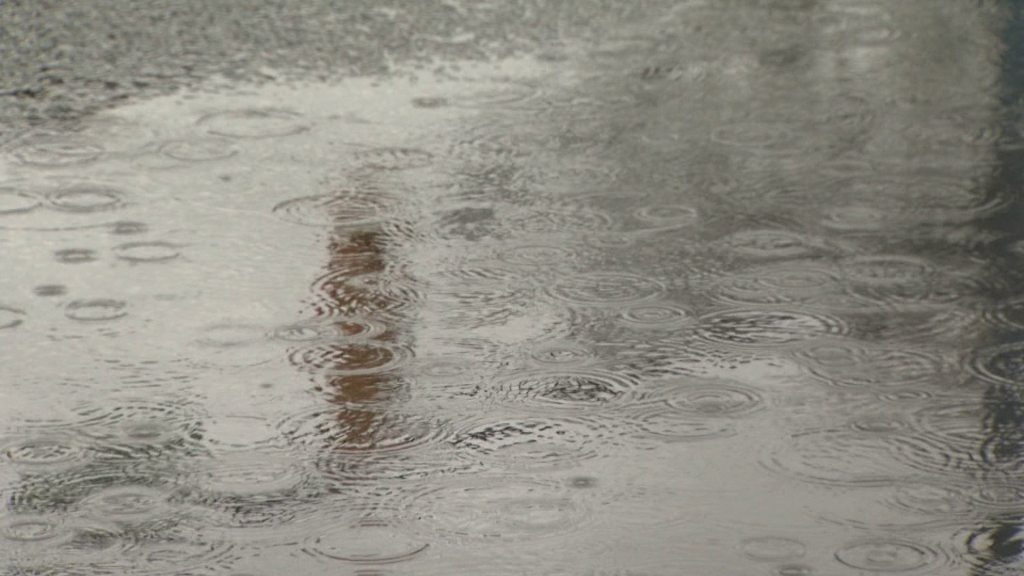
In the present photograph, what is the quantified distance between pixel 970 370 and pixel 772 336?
0.44m

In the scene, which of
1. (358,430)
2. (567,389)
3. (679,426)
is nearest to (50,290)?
(358,430)

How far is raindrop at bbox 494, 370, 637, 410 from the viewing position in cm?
315

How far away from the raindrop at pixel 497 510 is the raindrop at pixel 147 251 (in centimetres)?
142

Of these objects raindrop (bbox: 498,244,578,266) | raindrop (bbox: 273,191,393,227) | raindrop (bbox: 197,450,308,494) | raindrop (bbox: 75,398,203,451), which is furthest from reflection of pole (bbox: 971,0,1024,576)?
raindrop (bbox: 273,191,393,227)

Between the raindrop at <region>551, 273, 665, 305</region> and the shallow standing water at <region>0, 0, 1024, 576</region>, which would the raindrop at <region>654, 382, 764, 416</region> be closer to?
the shallow standing water at <region>0, 0, 1024, 576</region>

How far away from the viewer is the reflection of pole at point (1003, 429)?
8.46 feet

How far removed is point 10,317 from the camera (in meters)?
3.55

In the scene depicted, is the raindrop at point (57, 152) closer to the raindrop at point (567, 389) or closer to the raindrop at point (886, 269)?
the raindrop at point (567, 389)

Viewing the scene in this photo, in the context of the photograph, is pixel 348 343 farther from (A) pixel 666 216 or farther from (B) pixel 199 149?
(B) pixel 199 149

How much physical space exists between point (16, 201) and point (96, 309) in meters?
0.81

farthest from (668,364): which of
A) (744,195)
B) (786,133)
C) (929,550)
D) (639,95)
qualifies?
(639,95)

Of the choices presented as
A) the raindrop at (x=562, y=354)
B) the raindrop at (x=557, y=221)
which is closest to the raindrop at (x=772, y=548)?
the raindrop at (x=562, y=354)

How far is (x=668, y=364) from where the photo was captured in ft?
10.9

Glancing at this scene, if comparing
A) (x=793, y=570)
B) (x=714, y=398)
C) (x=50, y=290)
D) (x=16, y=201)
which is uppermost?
(x=16, y=201)
